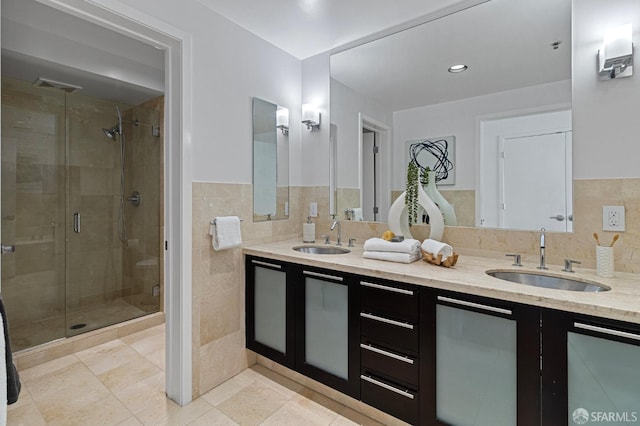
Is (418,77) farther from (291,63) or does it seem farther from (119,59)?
(119,59)

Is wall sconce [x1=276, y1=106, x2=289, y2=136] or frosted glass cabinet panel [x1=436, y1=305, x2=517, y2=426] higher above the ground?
wall sconce [x1=276, y1=106, x2=289, y2=136]

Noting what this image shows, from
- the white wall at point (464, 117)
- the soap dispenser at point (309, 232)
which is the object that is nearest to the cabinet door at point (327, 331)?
the soap dispenser at point (309, 232)

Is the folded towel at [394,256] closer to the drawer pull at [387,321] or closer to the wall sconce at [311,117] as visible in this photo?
the drawer pull at [387,321]

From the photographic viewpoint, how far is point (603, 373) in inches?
44.4

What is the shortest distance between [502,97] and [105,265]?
12.8ft

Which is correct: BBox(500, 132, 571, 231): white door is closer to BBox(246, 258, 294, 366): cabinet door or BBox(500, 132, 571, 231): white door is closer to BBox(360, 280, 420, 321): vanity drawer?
BBox(360, 280, 420, 321): vanity drawer

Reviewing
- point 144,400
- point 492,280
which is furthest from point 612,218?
point 144,400

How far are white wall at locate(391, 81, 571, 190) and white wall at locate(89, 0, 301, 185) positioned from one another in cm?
111

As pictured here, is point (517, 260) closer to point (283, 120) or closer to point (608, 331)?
point (608, 331)

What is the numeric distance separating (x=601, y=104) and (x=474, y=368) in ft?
4.85

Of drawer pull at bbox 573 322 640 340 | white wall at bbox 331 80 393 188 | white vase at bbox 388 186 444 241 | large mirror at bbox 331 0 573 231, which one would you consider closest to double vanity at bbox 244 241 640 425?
drawer pull at bbox 573 322 640 340

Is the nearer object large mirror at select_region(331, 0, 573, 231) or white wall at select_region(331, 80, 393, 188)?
large mirror at select_region(331, 0, 573, 231)

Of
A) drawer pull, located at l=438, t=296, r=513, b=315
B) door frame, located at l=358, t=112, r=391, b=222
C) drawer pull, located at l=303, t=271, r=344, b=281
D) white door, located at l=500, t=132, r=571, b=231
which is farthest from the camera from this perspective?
door frame, located at l=358, t=112, r=391, b=222

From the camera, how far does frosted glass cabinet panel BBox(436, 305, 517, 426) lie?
131 centimetres
